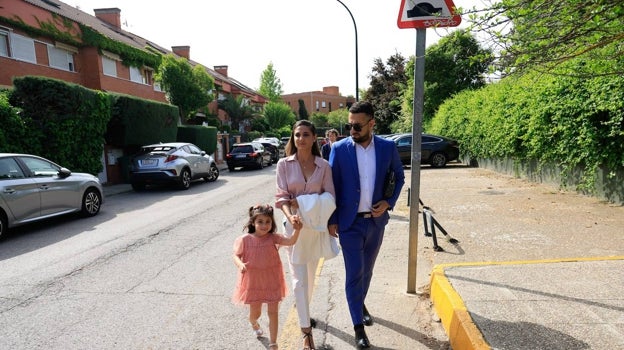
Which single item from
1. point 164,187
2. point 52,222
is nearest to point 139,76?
point 164,187

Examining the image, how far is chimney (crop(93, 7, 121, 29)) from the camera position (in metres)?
30.1

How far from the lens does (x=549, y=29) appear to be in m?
2.87

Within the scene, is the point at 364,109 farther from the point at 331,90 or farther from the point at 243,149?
the point at 331,90

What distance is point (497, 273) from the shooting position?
3920mm

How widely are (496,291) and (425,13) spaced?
99.1 inches

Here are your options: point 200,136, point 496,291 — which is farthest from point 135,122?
point 496,291

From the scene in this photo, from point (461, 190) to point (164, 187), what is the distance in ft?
32.7

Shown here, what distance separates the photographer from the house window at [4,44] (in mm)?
16734

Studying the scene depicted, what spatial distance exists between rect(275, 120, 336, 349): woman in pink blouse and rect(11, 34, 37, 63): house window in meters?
19.6

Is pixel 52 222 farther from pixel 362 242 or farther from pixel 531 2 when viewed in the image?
pixel 531 2

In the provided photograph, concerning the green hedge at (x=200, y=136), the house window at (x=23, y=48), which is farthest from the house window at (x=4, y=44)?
the green hedge at (x=200, y=136)

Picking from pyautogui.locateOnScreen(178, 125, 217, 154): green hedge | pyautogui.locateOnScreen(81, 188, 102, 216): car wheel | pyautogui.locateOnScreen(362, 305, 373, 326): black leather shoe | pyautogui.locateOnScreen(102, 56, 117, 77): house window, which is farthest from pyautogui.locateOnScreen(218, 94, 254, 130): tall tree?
pyautogui.locateOnScreen(362, 305, 373, 326): black leather shoe

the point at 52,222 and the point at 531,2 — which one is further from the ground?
the point at 531,2

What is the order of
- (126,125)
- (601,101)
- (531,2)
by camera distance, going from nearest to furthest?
(531,2) < (601,101) < (126,125)
